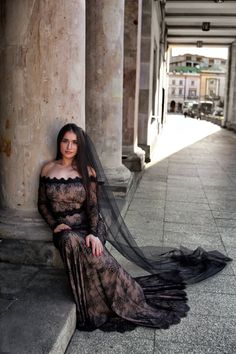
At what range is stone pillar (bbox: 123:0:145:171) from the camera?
9.09 metres

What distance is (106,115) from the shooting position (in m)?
6.93

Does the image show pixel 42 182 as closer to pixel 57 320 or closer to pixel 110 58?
pixel 57 320

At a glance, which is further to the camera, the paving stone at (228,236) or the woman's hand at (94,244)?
the paving stone at (228,236)

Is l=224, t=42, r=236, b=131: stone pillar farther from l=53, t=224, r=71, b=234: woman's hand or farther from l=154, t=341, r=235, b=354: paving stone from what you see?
l=154, t=341, r=235, b=354: paving stone

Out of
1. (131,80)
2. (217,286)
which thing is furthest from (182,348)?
(131,80)

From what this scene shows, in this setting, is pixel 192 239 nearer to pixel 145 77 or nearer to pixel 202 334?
pixel 202 334

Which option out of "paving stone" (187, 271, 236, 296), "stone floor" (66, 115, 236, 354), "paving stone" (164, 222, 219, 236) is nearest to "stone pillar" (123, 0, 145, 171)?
"stone floor" (66, 115, 236, 354)

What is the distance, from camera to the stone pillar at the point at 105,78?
6656 mm

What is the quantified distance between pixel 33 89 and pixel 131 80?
5.61 metres

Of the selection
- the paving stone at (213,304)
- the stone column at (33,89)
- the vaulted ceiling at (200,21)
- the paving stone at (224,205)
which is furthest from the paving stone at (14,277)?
the vaulted ceiling at (200,21)

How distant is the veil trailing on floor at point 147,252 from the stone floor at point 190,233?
5.3 inches

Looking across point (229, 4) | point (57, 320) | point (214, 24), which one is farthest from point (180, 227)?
point (214, 24)

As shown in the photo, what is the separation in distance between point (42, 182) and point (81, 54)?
119 centimetres

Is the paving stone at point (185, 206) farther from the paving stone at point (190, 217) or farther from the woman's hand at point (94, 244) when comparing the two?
the woman's hand at point (94, 244)
